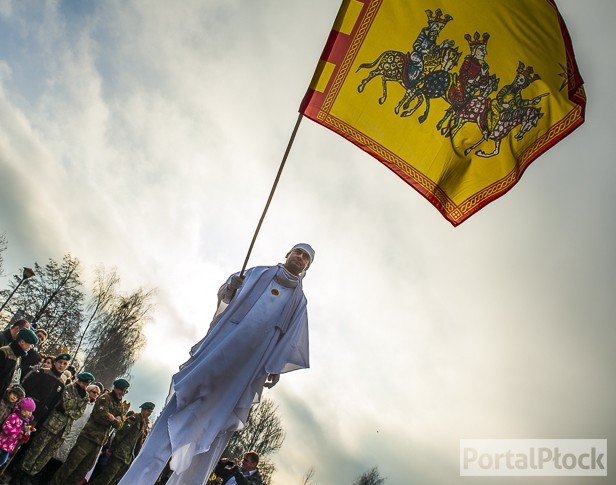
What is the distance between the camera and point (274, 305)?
12.8ft

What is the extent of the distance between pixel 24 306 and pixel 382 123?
2965 cm

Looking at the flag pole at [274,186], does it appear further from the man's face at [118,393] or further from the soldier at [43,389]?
the soldier at [43,389]

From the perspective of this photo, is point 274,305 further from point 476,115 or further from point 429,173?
point 476,115

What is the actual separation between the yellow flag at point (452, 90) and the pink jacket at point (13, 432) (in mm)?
5580

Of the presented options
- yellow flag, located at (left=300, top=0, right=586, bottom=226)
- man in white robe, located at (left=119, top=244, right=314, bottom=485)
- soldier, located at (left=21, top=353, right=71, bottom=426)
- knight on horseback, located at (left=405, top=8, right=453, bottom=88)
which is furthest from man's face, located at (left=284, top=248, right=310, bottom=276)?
soldier, located at (left=21, top=353, right=71, bottom=426)

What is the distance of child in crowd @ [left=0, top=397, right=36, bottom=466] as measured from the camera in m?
5.11

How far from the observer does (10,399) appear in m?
5.35

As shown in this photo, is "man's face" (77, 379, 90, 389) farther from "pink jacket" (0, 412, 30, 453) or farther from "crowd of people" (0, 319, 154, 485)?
"pink jacket" (0, 412, 30, 453)

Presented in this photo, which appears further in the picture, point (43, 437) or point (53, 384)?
point (53, 384)

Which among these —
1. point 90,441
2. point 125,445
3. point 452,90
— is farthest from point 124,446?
point 452,90

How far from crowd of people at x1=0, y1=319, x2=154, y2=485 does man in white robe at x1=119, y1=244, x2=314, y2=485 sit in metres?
3.46

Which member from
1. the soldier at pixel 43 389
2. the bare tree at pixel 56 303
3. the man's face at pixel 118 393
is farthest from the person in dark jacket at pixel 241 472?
the bare tree at pixel 56 303

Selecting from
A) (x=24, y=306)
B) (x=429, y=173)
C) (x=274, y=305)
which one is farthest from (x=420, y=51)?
(x=24, y=306)

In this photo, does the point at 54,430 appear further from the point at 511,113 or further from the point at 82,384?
the point at 511,113
